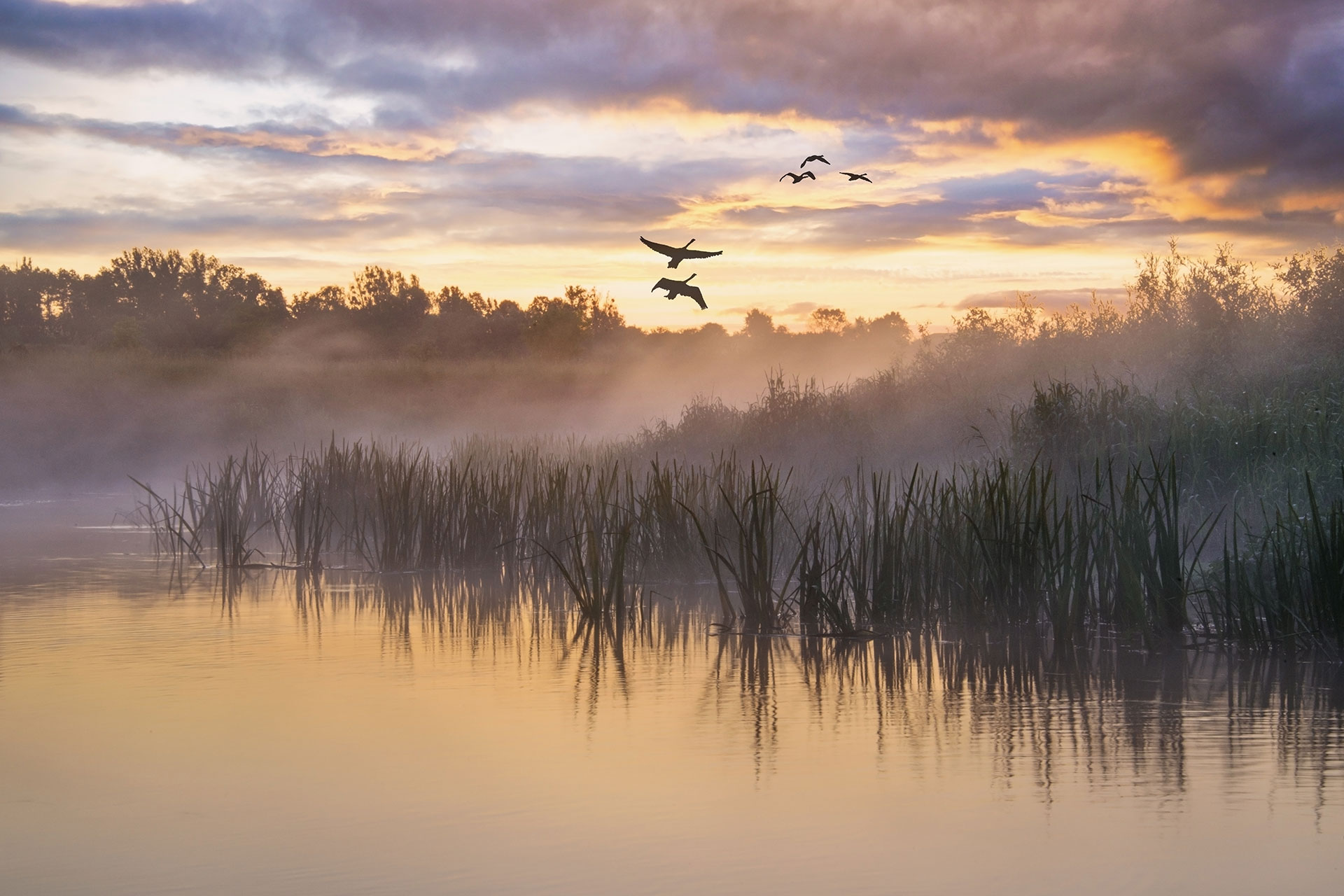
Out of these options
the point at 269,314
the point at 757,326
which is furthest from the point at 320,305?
the point at 757,326

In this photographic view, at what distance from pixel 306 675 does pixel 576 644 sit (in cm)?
155

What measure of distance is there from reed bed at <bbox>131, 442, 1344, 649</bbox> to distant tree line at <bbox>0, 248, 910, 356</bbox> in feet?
152

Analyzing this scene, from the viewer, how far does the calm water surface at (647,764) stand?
3439mm

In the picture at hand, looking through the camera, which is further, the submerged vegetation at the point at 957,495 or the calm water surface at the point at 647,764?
the submerged vegetation at the point at 957,495

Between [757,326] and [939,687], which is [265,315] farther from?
[939,687]

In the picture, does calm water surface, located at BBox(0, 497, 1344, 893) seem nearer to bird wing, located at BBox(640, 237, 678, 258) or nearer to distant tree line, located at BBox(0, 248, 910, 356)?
bird wing, located at BBox(640, 237, 678, 258)

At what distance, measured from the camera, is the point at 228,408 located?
30.3 m

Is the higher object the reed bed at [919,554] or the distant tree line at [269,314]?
the distant tree line at [269,314]

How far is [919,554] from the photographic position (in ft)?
23.8

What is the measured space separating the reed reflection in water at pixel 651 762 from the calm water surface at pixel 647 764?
17mm

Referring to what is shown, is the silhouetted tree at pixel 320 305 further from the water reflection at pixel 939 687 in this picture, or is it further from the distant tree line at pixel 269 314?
the water reflection at pixel 939 687

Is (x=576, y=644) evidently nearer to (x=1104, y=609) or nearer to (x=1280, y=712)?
(x=1104, y=609)

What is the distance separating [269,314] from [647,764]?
→ 59848mm

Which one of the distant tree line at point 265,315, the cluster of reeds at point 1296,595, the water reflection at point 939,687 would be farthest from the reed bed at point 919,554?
the distant tree line at point 265,315
